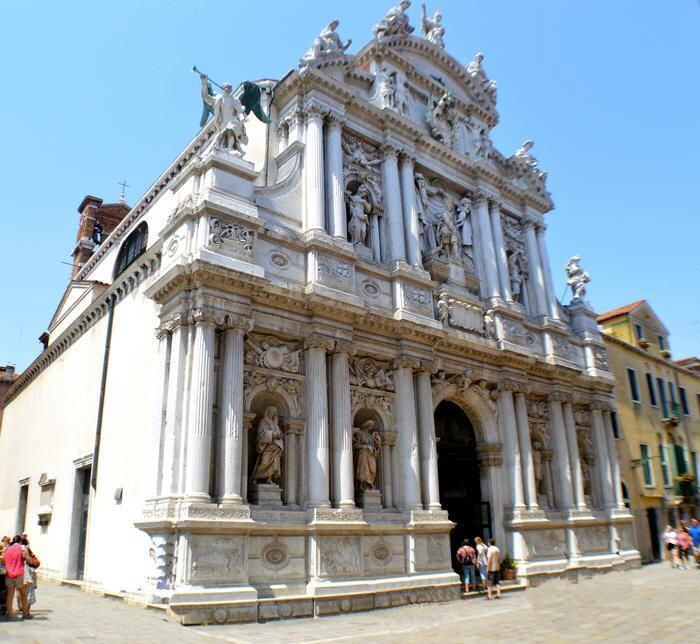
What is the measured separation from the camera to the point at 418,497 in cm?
1595

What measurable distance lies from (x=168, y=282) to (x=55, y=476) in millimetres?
10649

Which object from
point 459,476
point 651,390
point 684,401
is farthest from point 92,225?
point 684,401

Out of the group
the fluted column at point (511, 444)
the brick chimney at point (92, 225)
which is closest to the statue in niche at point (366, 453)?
the fluted column at point (511, 444)

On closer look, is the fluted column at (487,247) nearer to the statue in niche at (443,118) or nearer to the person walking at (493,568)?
the statue in niche at (443,118)

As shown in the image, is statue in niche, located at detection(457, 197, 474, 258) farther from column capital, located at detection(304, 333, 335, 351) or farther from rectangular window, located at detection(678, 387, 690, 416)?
rectangular window, located at detection(678, 387, 690, 416)

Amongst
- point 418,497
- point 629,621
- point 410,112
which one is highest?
point 410,112

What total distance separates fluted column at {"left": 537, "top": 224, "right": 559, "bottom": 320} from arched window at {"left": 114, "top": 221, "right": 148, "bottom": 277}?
48.1 feet

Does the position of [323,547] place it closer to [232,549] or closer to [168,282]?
[232,549]

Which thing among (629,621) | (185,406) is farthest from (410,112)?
(629,621)

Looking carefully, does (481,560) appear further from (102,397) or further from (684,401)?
(684,401)

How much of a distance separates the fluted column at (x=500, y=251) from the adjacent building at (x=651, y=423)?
771 cm

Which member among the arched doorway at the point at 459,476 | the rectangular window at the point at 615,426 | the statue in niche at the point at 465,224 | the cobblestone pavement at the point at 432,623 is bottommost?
the cobblestone pavement at the point at 432,623

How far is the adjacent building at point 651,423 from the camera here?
2619 centimetres

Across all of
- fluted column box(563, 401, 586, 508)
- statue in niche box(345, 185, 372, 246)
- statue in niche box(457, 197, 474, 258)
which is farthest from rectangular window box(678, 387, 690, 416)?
statue in niche box(345, 185, 372, 246)
